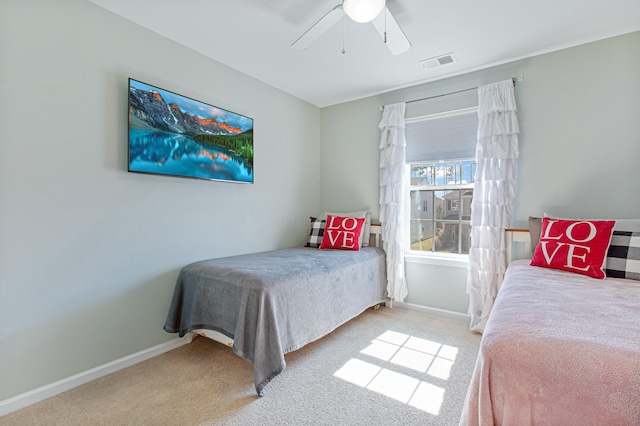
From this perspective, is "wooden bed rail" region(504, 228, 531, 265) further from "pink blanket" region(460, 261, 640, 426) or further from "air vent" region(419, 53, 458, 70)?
"air vent" region(419, 53, 458, 70)

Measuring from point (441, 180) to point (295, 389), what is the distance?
2461 mm

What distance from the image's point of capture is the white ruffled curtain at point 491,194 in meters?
2.64

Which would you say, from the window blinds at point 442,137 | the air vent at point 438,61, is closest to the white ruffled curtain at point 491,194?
the window blinds at point 442,137

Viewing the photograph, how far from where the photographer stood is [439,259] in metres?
3.12

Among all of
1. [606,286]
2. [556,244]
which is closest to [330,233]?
[556,244]

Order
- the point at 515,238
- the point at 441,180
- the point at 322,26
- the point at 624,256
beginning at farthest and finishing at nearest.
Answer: the point at 441,180
the point at 515,238
the point at 624,256
the point at 322,26

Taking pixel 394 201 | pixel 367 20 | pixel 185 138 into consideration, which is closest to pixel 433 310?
pixel 394 201

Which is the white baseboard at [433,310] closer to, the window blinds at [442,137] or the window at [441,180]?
the window at [441,180]

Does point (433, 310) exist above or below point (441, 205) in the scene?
below

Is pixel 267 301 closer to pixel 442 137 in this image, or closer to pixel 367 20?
pixel 367 20

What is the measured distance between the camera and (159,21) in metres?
2.17

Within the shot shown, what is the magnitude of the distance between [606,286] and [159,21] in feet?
10.9

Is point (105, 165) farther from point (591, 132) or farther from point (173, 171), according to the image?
point (591, 132)

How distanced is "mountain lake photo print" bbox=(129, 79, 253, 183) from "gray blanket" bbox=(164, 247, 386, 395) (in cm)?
80
